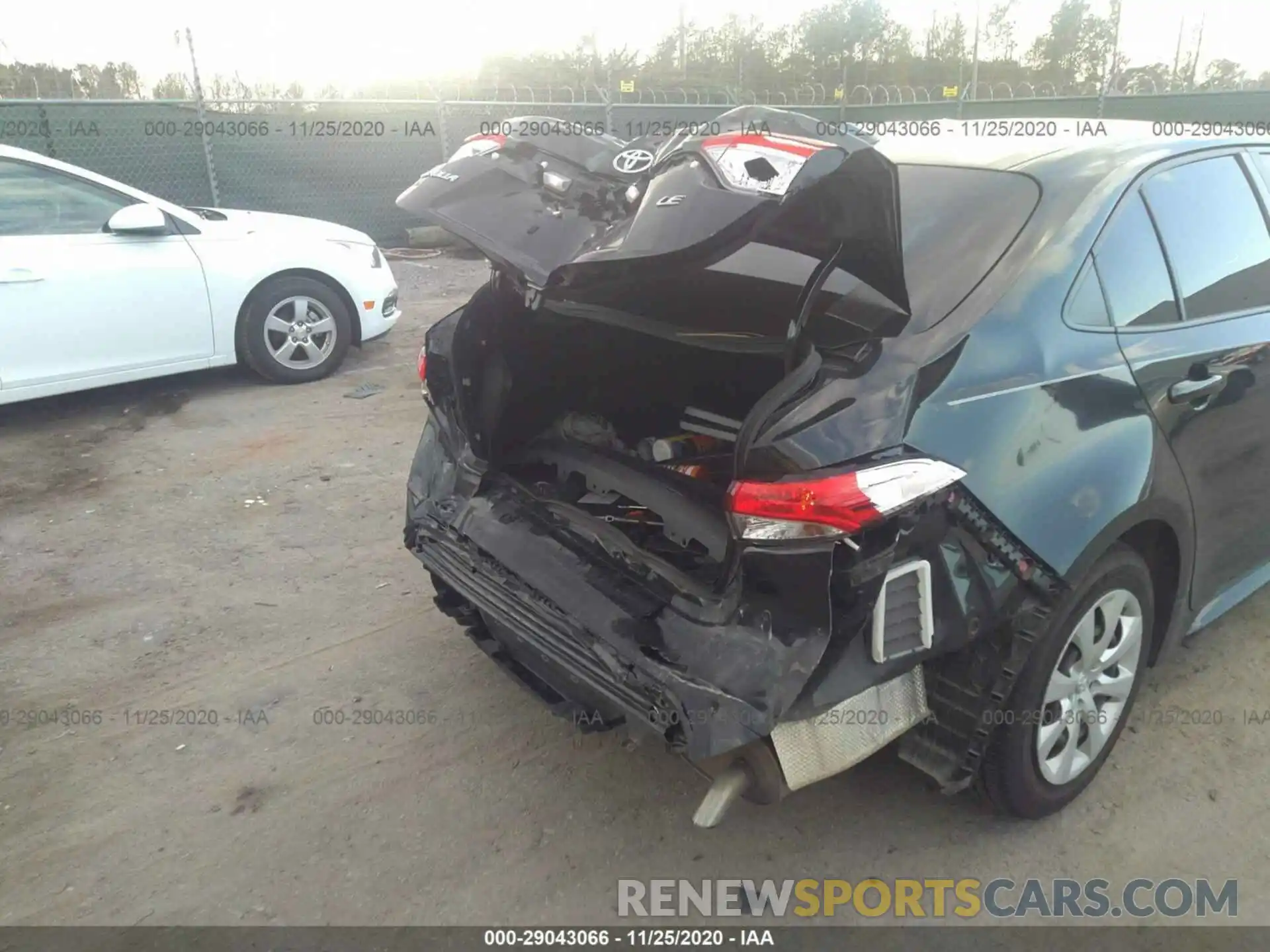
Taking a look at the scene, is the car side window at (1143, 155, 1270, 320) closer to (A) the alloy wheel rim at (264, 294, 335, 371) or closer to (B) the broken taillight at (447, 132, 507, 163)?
(B) the broken taillight at (447, 132, 507, 163)

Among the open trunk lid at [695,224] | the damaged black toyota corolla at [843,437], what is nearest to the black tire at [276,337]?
the damaged black toyota corolla at [843,437]

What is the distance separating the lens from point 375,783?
2.82 m

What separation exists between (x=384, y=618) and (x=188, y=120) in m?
9.41

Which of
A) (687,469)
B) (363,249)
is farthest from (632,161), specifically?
(363,249)

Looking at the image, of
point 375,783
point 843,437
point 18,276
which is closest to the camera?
point 843,437

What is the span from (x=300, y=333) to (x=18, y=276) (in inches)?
65.9

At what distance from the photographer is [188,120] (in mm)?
10812

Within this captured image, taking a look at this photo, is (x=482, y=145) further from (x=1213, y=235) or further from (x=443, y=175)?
(x=1213, y=235)

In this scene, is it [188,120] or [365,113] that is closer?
[188,120]

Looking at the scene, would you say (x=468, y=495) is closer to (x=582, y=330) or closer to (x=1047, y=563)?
(x=582, y=330)

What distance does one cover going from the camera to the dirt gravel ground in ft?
8.14

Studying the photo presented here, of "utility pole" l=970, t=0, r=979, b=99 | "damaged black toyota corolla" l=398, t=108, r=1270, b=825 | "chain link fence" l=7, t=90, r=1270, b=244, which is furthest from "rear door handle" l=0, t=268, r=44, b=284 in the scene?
"utility pole" l=970, t=0, r=979, b=99

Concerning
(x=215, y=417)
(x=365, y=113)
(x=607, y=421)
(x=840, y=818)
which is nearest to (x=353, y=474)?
(x=215, y=417)

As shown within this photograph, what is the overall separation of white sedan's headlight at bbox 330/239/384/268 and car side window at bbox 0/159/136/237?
141 cm
